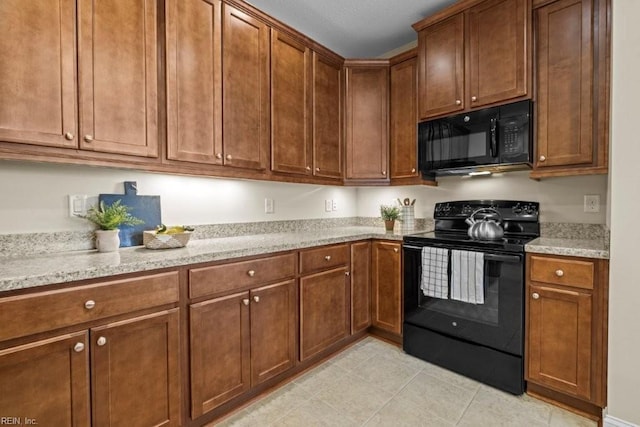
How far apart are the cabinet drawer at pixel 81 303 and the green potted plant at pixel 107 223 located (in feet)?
1.51

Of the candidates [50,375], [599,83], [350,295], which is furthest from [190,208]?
[599,83]

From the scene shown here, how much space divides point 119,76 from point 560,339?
9.09 ft

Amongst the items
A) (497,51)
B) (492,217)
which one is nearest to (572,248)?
(492,217)

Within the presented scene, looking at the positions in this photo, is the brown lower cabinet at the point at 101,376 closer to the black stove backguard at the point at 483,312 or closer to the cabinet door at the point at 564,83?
the black stove backguard at the point at 483,312

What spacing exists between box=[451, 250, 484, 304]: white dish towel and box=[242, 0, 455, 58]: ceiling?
1889 mm

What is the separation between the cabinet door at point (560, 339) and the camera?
168cm

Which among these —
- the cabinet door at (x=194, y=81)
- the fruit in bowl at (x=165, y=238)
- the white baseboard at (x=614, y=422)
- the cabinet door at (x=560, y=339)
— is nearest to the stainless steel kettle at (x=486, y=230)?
the cabinet door at (x=560, y=339)

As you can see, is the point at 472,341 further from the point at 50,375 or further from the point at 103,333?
the point at 50,375

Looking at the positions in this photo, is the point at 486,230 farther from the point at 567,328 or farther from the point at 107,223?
the point at 107,223

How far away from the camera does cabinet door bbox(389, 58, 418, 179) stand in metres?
2.67

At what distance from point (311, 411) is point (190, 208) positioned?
149 cm

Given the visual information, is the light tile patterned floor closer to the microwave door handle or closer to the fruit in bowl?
the fruit in bowl

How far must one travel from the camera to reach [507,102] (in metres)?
2.07

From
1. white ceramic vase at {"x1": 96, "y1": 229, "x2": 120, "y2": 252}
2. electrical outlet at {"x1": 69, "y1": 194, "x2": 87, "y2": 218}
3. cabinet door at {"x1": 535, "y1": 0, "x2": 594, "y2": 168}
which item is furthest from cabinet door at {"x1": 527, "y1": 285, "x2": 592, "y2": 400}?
electrical outlet at {"x1": 69, "y1": 194, "x2": 87, "y2": 218}
